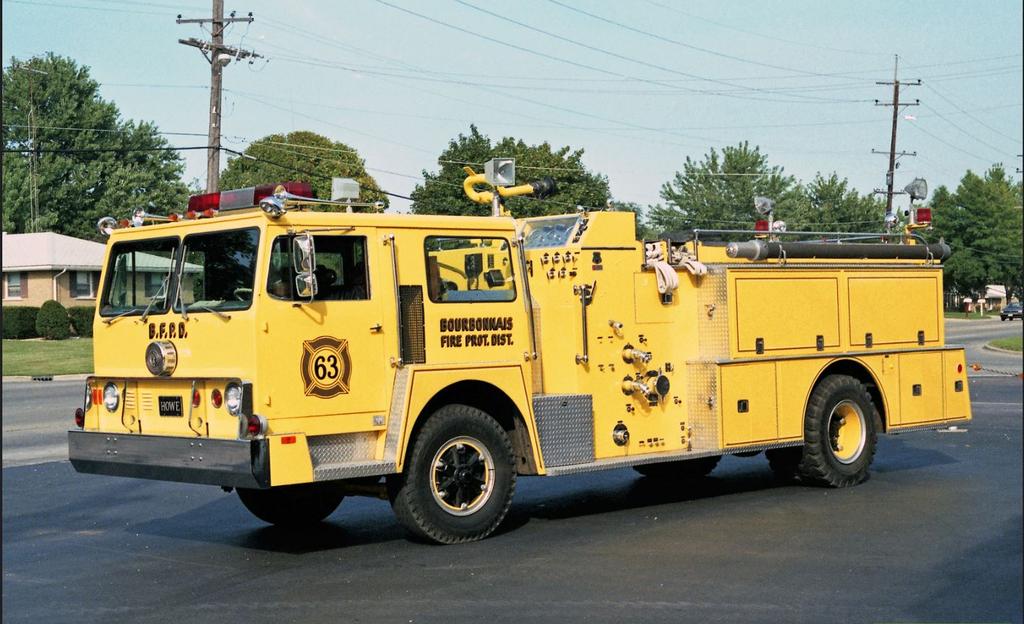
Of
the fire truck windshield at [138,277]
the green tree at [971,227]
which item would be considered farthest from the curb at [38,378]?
the green tree at [971,227]

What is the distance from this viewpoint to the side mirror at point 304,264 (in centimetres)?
848

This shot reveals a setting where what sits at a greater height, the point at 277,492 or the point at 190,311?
the point at 190,311

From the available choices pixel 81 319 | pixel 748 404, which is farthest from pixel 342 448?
pixel 81 319

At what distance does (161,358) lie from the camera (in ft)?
29.6

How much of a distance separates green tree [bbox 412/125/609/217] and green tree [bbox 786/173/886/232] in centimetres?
2375

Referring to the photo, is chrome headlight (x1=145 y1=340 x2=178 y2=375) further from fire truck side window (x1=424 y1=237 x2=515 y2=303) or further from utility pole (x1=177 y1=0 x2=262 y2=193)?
utility pole (x1=177 y1=0 x2=262 y2=193)

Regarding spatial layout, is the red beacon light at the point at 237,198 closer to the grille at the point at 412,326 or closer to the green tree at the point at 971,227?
the grille at the point at 412,326

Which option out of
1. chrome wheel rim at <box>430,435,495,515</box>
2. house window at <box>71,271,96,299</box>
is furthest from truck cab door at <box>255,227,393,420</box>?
house window at <box>71,271,96,299</box>

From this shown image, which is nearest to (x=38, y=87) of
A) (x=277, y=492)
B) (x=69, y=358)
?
(x=69, y=358)

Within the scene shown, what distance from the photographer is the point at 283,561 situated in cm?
880

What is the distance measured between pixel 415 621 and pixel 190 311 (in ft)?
11.1

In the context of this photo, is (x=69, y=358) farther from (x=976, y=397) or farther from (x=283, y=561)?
(x=283, y=561)

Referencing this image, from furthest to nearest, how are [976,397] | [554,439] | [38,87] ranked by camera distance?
[38,87]
[976,397]
[554,439]

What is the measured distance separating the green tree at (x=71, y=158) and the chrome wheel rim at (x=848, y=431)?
66822 millimetres
